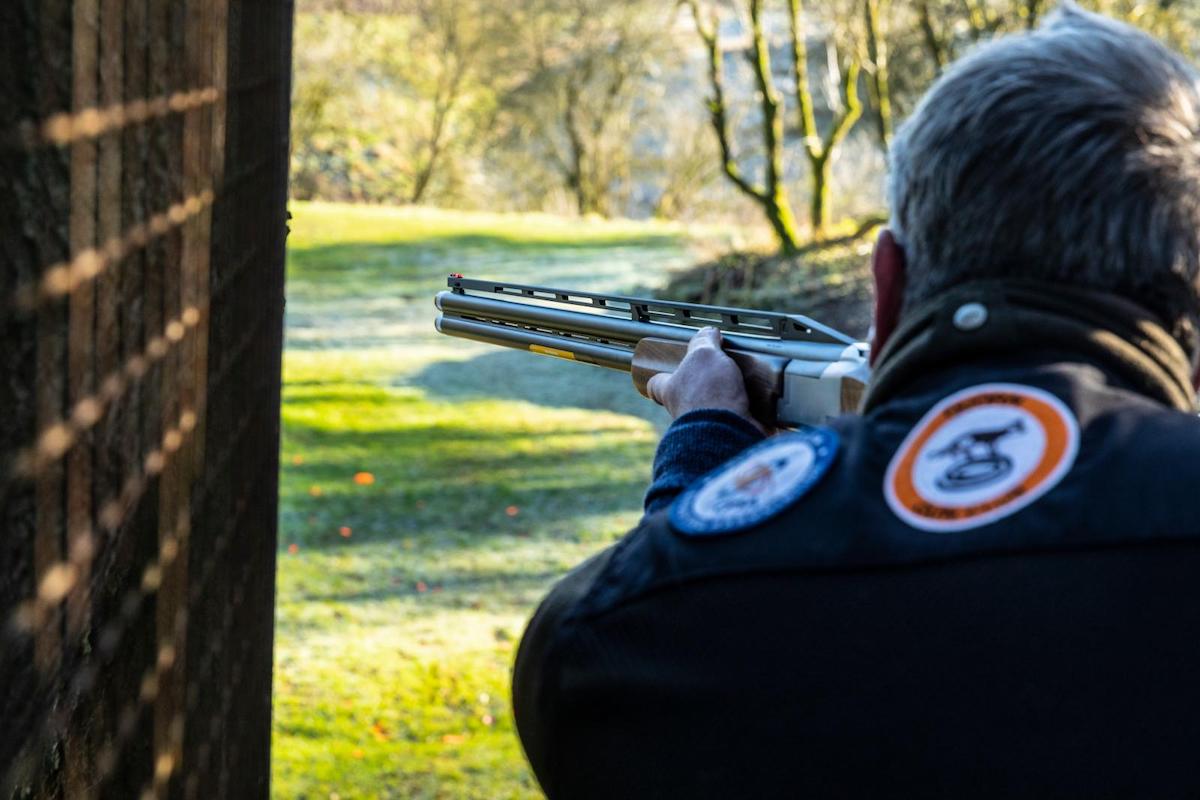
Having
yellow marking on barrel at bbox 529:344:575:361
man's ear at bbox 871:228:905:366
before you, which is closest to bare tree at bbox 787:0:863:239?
yellow marking on barrel at bbox 529:344:575:361

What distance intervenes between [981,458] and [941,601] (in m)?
0.12

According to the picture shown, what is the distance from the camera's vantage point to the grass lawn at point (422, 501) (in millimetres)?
5398

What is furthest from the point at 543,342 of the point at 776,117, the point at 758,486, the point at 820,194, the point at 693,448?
the point at 820,194

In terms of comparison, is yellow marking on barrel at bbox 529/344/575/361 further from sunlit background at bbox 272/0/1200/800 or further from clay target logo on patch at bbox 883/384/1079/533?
sunlit background at bbox 272/0/1200/800

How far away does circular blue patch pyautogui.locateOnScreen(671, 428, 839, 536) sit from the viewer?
1.27 metres

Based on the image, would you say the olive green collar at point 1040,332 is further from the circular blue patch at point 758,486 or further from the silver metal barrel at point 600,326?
the silver metal barrel at point 600,326

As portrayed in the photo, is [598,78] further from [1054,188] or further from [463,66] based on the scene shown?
[1054,188]

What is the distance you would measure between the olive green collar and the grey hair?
0.03m

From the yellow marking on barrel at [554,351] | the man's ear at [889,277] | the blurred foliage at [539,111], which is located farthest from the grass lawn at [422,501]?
the blurred foliage at [539,111]

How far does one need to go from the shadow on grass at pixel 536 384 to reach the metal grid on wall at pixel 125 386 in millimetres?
8951

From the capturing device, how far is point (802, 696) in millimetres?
1217

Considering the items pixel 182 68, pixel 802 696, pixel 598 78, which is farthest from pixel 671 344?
pixel 598 78

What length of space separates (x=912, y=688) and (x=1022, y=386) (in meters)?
0.28

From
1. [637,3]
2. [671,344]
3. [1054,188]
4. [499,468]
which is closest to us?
[1054,188]
